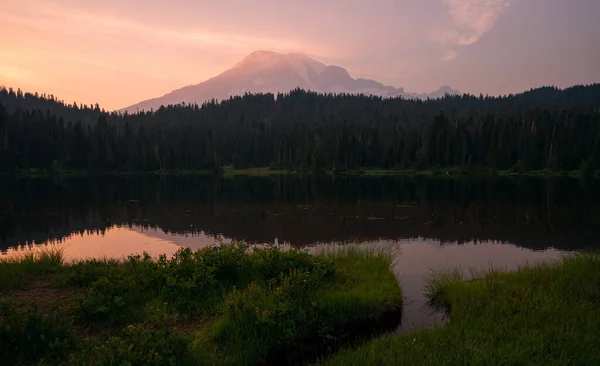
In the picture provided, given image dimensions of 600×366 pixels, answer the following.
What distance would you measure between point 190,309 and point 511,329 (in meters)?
9.27

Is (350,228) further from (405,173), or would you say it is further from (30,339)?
(405,173)

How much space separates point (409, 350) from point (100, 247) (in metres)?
24.8

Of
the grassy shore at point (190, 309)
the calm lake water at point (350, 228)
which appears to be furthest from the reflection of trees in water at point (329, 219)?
the grassy shore at point (190, 309)

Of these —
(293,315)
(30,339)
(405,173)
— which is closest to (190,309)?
(293,315)

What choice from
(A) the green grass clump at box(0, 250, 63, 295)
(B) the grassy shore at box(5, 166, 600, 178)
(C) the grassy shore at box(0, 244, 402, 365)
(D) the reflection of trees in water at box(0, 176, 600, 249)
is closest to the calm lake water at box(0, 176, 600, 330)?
(D) the reflection of trees in water at box(0, 176, 600, 249)

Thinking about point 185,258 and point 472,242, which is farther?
point 472,242

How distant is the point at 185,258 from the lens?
49.1 feet

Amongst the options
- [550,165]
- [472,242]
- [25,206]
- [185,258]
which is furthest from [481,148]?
[185,258]

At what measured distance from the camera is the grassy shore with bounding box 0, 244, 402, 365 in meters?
9.15

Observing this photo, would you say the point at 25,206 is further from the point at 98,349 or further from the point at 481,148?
the point at 481,148

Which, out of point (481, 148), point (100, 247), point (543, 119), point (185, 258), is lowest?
point (100, 247)

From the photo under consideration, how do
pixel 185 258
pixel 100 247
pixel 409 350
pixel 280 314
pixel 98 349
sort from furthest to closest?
1. pixel 100 247
2. pixel 185 258
3. pixel 280 314
4. pixel 409 350
5. pixel 98 349

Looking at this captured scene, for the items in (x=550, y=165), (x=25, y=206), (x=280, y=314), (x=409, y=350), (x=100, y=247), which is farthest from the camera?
(x=550, y=165)

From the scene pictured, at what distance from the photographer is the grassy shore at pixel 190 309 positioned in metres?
9.15
